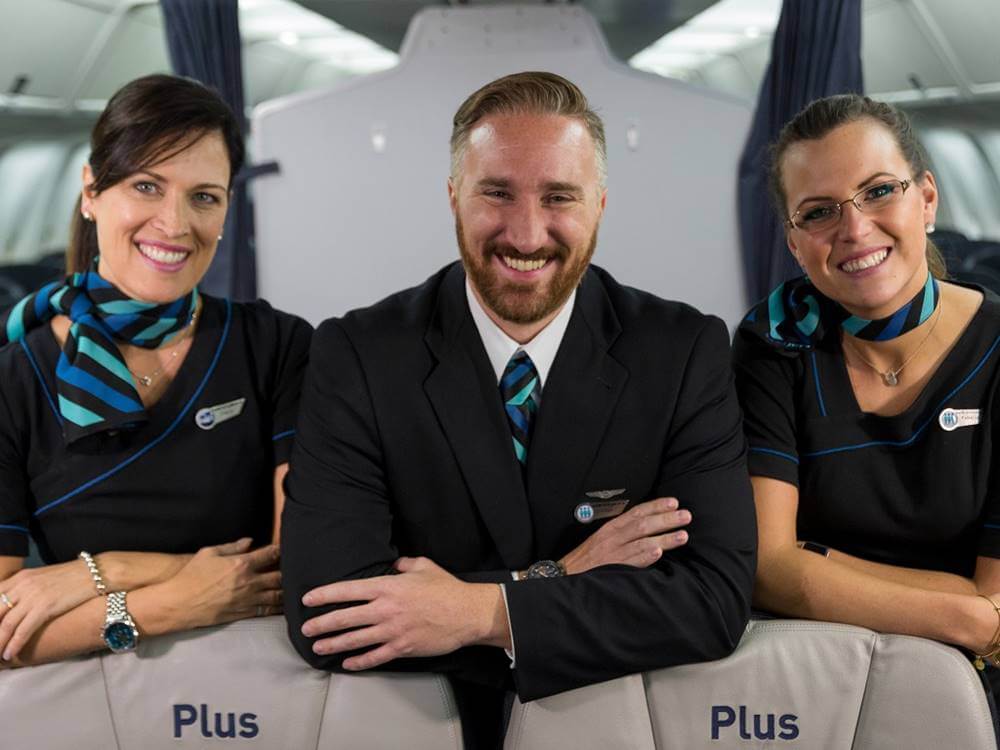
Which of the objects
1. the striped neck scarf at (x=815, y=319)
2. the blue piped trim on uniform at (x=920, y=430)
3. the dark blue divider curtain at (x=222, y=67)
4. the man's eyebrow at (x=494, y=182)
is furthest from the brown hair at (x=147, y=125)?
the dark blue divider curtain at (x=222, y=67)

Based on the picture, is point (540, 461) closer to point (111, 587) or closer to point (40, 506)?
point (111, 587)

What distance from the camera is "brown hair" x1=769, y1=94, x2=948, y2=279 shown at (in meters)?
2.23

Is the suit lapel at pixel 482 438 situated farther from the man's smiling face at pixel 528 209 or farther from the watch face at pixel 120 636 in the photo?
the watch face at pixel 120 636

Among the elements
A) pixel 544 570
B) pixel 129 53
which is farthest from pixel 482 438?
pixel 129 53

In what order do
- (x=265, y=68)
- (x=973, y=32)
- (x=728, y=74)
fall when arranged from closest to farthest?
(x=973, y=32) → (x=265, y=68) → (x=728, y=74)

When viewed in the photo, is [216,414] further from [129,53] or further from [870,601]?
[129,53]

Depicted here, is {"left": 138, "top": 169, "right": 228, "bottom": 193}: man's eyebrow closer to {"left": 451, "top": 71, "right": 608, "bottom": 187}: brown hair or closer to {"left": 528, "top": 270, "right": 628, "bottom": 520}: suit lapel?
{"left": 451, "top": 71, "right": 608, "bottom": 187}: brown hair

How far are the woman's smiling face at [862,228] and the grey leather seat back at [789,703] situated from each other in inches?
28.2

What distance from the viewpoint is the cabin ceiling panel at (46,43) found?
6445 millimetres

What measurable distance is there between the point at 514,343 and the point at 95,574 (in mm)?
969

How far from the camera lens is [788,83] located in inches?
228

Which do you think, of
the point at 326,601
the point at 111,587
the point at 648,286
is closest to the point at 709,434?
the point at 326,601

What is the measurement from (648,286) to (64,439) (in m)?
4.11

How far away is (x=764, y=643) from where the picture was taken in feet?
6.28
